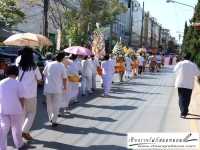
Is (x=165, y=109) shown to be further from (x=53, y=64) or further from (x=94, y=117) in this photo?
(x=53, y=64)

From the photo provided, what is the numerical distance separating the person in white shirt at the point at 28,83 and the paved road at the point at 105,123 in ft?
1.16

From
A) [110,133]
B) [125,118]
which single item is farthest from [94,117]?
[110,133]

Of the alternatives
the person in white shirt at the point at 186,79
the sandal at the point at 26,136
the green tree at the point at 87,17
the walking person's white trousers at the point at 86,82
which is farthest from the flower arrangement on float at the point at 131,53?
the sandal at the point at 26,136

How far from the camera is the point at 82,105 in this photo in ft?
34.5

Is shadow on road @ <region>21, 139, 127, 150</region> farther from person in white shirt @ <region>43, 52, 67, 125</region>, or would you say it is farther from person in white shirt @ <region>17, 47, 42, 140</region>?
person in white shirt @ <region>43, 52, 67, 125</region>

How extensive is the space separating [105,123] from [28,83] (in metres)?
2.50

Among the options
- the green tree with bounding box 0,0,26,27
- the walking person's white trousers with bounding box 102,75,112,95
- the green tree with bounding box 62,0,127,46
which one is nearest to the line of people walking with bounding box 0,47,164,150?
the walking person's white trousers with bounding box 102,75,112,95

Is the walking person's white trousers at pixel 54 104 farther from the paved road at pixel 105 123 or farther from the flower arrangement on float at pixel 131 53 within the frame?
the flower arrangement on float at pixel 131 53

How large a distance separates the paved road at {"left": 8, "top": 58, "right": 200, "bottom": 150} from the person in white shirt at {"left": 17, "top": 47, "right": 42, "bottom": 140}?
0.36m

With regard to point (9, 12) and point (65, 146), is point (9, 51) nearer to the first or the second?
point (65, 146)

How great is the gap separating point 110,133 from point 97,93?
6.74m

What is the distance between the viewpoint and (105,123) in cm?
792

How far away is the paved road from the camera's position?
20.3ft

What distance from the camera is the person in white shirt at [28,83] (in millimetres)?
6207
